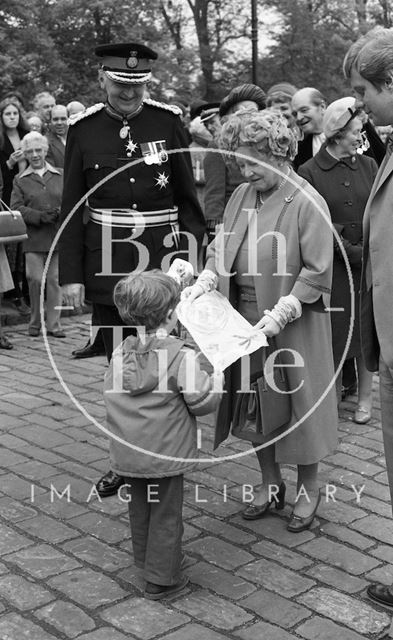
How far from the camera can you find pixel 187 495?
14.2ft

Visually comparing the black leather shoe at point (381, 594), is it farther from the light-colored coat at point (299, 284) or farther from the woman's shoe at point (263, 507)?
the woman's shoe at point (263, 507)

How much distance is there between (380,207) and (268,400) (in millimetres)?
1137

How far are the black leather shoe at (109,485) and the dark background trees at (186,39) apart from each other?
588 inches

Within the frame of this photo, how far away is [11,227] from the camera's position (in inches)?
289

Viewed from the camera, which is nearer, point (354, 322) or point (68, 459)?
point (68, 459)

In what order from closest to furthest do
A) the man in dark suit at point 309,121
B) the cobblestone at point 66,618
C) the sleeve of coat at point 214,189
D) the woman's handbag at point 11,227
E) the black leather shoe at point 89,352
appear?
the cobblestone at point 66,618
the man in dark suit at point 309,121
the sleeve of coat at point 214,189
the black leather shoe at point 89,352
the woman's handbag at point 11,227

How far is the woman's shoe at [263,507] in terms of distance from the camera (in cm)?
405

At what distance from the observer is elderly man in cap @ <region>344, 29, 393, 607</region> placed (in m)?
2.93

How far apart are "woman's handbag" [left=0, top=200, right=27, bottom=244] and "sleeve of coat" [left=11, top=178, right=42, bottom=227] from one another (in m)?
0.38

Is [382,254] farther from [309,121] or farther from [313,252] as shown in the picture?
[309,121]

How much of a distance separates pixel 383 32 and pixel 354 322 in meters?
2.76

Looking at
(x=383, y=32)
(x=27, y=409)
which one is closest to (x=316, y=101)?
(x=27, y=409)

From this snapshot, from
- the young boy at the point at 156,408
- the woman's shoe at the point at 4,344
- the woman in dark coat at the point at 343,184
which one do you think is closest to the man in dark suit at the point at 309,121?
the woman in dark coat at the point at 343,184

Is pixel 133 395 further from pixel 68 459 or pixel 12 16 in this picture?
pixel 12 16
